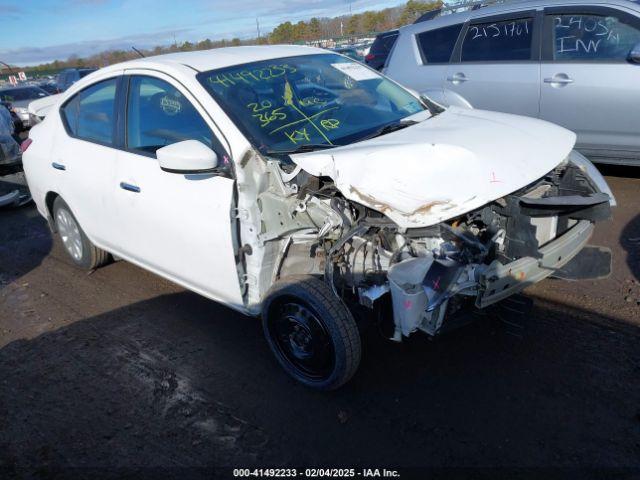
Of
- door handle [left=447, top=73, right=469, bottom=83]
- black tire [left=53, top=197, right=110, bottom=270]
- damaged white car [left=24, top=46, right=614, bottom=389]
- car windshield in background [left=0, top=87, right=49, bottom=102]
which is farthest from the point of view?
car windshield in background [left=0, top=87, right=49, bottom=102]

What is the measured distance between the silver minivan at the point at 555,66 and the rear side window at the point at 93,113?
8.74 ft

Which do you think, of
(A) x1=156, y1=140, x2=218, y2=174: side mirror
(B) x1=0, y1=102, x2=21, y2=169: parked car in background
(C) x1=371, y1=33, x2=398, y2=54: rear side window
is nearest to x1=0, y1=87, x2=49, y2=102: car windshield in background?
(B) x1=0, y1=102, x2=21, y2=169: parked car in background

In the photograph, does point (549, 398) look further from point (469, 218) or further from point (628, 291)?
point (628, 291)

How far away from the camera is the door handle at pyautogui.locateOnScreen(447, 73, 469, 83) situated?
19.7 ft

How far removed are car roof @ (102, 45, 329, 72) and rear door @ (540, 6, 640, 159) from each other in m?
2.64

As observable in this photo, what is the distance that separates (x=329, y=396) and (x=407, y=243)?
998 mm

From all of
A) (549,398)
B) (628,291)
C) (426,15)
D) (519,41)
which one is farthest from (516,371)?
(426,15)

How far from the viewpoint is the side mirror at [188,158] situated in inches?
112

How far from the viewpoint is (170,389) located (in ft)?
10.4

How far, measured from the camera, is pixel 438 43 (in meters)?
6.36

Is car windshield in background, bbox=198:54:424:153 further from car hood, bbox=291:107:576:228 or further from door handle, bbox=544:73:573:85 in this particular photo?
door handle, bbox=544:73:573:85

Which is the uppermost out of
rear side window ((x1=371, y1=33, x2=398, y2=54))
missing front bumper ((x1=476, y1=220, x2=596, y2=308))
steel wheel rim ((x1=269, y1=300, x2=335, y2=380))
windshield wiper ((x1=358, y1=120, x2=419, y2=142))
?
rear side window ((x1=371, y1=33, x2=398, y2=54))

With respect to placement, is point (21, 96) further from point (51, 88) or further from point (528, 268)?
point (528, 268)

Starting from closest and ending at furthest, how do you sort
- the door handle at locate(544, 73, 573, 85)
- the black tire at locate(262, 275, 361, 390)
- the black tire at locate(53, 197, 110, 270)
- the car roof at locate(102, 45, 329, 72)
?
1. the black tire at locate(262, 275, 361, 390)
2. the car roof at locate(102, 45, 329, 72)
3. the black tire at locate(53, 197, 110, 270)
4. the door handle at locate(544, 73, 573, 85)
